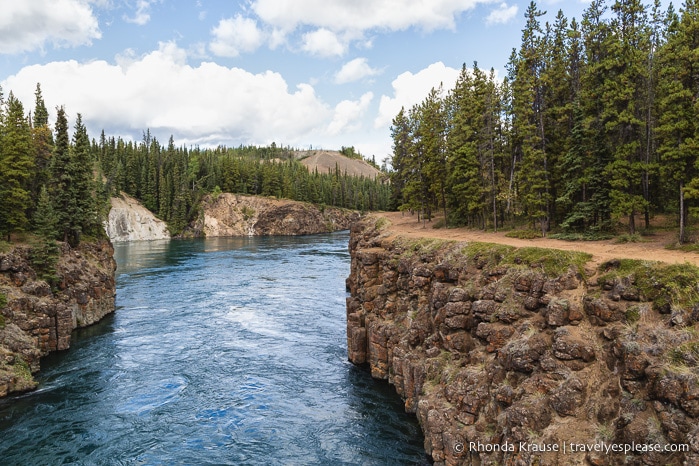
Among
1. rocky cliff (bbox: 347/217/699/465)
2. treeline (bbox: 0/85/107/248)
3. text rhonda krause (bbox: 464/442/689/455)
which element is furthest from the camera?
treeline (bbox: 0/85/107/248)

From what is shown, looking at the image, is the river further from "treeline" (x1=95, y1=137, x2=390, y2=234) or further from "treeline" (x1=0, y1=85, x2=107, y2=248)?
"treeline" (x1=95, y1=137, x2=390, y2=234)

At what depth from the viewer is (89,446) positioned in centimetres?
2212

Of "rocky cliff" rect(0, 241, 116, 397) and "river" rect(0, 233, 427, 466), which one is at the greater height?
"rocky cliff" rect(0, 241, 116, 397)

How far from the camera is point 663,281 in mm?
15672

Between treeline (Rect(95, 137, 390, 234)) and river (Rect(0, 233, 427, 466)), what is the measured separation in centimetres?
10520

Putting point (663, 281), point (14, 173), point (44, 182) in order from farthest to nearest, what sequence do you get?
point (44, 182) → point (14, 173) → point (663, 281)

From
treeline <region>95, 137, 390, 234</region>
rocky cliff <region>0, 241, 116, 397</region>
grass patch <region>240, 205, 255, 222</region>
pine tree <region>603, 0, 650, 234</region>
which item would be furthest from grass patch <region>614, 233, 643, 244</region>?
grass patch <region>240, 205, 255, 222</region>

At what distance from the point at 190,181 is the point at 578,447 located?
561 ft

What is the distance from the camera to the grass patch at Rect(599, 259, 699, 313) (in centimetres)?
1485

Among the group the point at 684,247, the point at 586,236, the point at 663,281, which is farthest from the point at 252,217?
the point at 663,281

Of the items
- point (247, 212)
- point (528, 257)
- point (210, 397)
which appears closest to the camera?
point (528, 257)

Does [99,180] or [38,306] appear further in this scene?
[99,180]

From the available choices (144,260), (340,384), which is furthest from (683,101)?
(144,260)

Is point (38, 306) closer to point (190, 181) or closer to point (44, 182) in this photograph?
point (44, 182)
